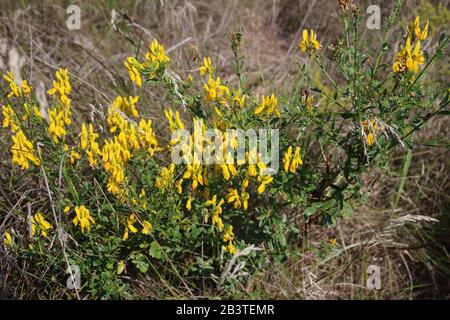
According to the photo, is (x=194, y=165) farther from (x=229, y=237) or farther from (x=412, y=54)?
(x=412, y=54)

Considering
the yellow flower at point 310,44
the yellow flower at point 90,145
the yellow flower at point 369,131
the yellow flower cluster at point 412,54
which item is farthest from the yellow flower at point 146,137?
the yellow flower cluster at point 412,54

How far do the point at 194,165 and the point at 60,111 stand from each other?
552 mm

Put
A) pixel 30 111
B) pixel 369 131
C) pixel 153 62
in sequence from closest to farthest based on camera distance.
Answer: pixel 153 62 < pixel 30 111 < pixel 369 131

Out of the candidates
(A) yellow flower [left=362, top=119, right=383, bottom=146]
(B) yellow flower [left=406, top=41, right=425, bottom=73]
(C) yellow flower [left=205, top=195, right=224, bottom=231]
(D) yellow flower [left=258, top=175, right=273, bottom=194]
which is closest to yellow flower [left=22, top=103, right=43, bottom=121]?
(C) yellow flower [left=205, top=195, right=224, bottom=231]

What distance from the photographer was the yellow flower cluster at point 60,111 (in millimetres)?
1885

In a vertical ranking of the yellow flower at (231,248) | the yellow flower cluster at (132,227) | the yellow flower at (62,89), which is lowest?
the yellow flower at (231,248)

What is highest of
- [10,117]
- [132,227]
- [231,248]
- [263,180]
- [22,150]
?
[10,117]

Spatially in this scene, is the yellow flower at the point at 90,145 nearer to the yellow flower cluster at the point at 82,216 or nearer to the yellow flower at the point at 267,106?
the yellow flower cluster at the point at 82,216

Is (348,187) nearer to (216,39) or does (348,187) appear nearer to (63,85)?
(63,85)

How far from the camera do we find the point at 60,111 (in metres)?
1.96

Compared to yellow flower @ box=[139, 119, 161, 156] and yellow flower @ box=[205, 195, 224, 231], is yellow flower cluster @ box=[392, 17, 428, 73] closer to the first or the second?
yellow flower @ box=[205, 195, 224, 231]

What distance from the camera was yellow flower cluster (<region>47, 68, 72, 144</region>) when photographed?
1885 millimetres

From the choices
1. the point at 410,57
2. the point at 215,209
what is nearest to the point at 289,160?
the point at 215,209

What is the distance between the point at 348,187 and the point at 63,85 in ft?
4.01
